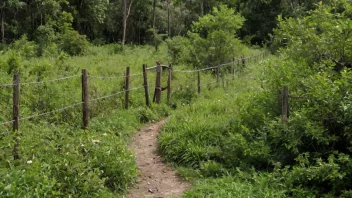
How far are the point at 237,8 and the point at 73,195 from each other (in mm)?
36662

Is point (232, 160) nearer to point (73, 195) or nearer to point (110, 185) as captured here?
point (110, 185)

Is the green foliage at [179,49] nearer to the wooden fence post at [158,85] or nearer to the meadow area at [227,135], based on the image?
the wooden fence post at [158,85]

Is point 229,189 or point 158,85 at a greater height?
point 158,85

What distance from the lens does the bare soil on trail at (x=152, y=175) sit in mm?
5934

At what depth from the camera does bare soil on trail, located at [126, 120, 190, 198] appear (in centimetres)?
593

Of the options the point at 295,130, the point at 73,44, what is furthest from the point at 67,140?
the point at 73,44

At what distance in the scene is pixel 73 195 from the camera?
4.86 metres

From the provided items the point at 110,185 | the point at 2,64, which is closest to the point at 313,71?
the point at 110,185

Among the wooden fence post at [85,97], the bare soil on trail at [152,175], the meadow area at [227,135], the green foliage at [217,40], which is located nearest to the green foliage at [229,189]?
the meadow area at [227,135]

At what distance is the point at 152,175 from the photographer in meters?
6.63

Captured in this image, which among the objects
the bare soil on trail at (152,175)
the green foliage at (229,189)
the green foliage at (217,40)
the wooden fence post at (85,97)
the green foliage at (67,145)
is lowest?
the bare soil on trail at (152,175)

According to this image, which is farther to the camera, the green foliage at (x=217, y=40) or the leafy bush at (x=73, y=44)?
the leafy bush at (x=73, y=44)

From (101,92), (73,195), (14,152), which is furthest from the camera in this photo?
(101,92)

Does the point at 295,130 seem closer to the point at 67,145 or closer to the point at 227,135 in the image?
the point at 227,135
